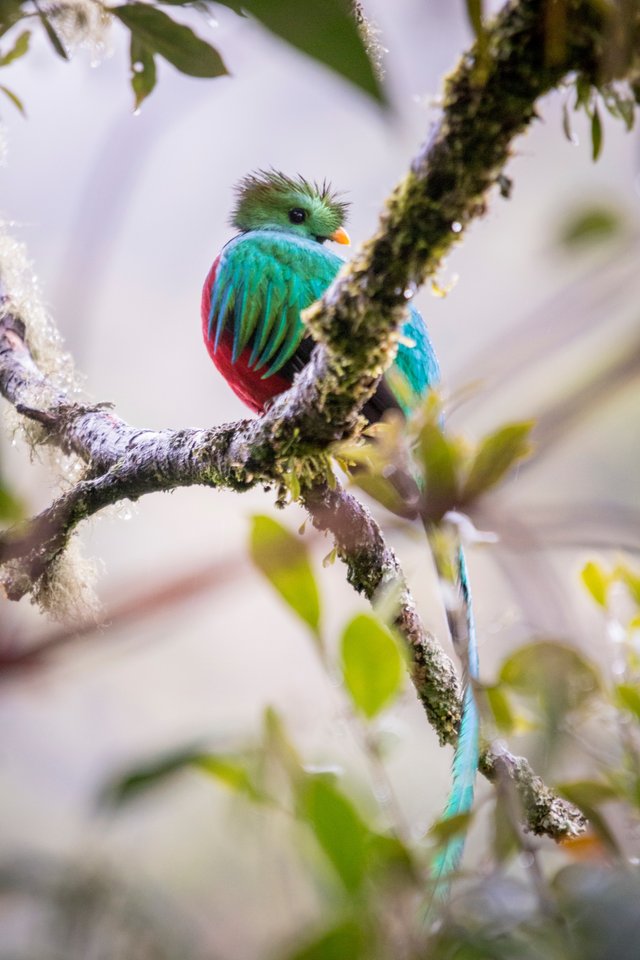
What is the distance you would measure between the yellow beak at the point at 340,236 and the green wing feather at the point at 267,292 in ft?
1.08

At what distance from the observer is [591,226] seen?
0.66m

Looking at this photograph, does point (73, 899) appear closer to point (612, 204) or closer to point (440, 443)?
point (440, 443)

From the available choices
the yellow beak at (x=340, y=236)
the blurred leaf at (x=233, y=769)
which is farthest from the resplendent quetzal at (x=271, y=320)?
the blurred leaf at (x=233, y=769)

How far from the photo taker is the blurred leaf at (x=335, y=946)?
0.49m

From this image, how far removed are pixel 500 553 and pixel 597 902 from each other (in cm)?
21

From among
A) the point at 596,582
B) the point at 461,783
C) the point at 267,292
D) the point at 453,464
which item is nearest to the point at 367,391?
the point at 596,582

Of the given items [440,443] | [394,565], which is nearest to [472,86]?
[440,443]

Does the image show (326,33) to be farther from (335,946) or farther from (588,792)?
(588,792)

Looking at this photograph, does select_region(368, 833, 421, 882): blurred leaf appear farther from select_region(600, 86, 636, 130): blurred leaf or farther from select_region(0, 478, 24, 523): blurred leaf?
select_region(600, 86, 636, 130): blurred leaf

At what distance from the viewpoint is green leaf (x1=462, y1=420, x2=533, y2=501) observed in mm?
608

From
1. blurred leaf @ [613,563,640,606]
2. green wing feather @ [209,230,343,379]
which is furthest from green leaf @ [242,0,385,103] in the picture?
green wing feather @ [209,230,343,379]

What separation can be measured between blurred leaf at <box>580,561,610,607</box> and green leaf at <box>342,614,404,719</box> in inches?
18.0

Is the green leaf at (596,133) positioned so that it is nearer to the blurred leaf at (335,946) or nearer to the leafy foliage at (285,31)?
the leafy foliage at (285,31)

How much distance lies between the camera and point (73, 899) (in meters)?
0.55
